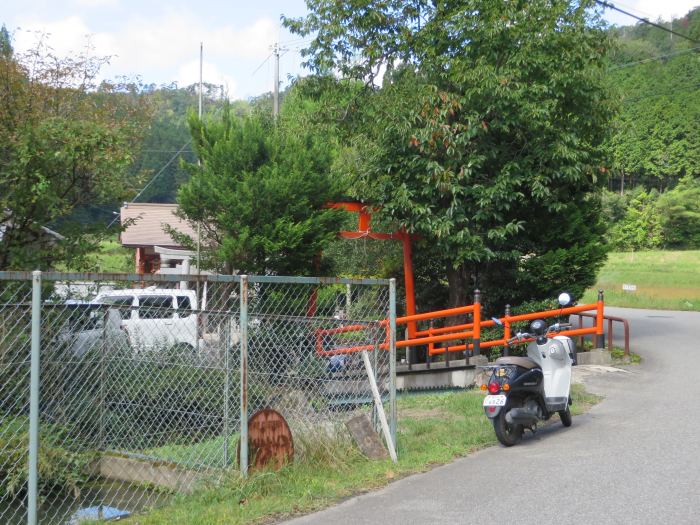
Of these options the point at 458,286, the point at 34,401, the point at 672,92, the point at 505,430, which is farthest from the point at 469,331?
the point at 672,92

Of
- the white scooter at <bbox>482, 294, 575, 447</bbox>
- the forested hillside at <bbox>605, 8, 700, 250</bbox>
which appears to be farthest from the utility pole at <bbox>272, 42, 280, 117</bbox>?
the forested hillside at <bbox>605, 8, 700, 250</bbox>

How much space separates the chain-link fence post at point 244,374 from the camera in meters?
6.70

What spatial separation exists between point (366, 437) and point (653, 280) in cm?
4472

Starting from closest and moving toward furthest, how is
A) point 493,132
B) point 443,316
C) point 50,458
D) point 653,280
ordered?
point 50,458, point 443,316, point 493,132, point 653,280

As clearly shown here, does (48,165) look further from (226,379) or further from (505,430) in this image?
(505,430)

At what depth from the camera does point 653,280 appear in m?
48.7

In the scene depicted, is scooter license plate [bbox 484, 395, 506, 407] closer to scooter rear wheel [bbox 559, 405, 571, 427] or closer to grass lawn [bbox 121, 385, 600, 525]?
grass lawn [bbox 121, 385, 600, 525]

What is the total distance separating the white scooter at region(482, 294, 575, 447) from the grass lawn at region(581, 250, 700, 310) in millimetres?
25434

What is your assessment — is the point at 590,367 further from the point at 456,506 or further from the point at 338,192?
the point at 456,506

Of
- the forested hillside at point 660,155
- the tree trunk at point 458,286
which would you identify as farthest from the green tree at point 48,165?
the forested hillside at point 660,155

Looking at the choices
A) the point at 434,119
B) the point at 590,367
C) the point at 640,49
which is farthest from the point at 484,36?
the point at 640,49

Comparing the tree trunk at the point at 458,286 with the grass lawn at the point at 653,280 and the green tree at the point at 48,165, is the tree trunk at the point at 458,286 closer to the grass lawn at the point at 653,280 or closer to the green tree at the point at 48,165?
the green tree at the point at 48,165

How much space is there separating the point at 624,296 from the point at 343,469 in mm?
33339

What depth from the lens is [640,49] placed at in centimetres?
9738
